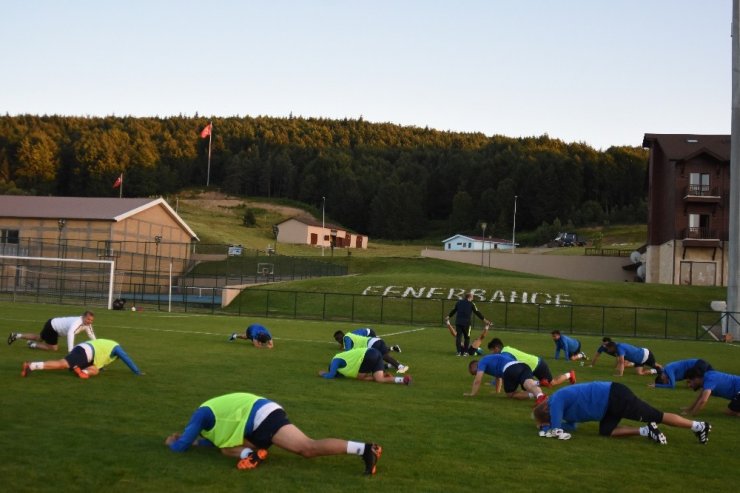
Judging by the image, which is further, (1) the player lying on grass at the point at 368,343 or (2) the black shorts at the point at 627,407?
(1) the player lying on grass at the point at 368,343

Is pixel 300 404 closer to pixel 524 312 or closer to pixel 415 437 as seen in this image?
pixel 415 437

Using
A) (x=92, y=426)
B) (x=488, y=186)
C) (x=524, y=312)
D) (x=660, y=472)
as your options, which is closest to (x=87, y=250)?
(x=524, y=312)

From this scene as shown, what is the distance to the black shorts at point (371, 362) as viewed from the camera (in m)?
17.3

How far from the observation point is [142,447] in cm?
995

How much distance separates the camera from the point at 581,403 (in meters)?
11.2

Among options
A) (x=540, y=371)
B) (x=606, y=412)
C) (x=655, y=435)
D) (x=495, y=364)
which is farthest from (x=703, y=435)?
(x=540, y=371)

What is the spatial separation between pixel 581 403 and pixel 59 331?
13.0 metres

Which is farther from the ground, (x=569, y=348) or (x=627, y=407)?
(x=627, y=407)

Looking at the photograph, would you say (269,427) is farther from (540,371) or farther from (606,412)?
(540,371)

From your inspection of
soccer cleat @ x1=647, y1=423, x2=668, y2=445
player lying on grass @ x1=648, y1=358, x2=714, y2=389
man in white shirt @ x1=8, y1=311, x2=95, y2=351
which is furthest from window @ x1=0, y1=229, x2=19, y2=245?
soccer cleat @ x1=647, y1=423, x2=668, y2=445

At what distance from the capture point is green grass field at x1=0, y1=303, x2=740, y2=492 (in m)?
8.70

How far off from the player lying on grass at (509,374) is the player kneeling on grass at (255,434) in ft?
21.2

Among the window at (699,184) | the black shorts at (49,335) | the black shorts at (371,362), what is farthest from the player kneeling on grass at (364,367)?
the window at (699,184)

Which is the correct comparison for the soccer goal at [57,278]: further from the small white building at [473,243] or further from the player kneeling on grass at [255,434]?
the small white building at [473,243]
